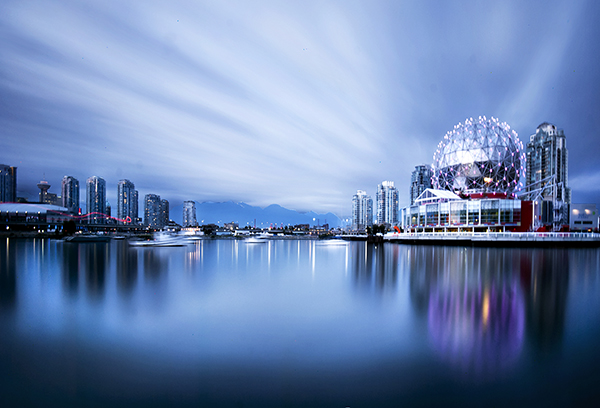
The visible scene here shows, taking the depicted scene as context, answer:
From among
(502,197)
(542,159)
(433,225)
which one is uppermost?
(542,159)

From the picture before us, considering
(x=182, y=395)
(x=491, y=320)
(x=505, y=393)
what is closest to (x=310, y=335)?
(x=182, y=395)

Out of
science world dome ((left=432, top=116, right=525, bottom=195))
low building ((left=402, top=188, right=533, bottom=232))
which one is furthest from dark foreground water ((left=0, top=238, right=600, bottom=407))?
science world dome ((left=432, top=116, right=525, bottom=195))

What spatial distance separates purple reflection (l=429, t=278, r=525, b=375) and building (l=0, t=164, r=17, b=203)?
251411 mm

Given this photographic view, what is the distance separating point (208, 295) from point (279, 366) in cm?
733

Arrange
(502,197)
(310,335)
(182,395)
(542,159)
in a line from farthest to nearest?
(542,159), (502,197), (310,335), (182,395)

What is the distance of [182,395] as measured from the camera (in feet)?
14.7

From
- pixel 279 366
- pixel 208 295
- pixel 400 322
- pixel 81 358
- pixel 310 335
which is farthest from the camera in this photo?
pixel 208 295

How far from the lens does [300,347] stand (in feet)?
21.1

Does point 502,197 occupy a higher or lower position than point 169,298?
higher

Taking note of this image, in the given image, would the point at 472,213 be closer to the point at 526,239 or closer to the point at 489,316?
the point at 526,239

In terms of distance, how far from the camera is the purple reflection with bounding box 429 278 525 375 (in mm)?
5828

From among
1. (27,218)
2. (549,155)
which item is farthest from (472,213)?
(27,218)

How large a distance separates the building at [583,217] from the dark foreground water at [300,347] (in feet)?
287

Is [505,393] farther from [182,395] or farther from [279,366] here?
[182,395]
